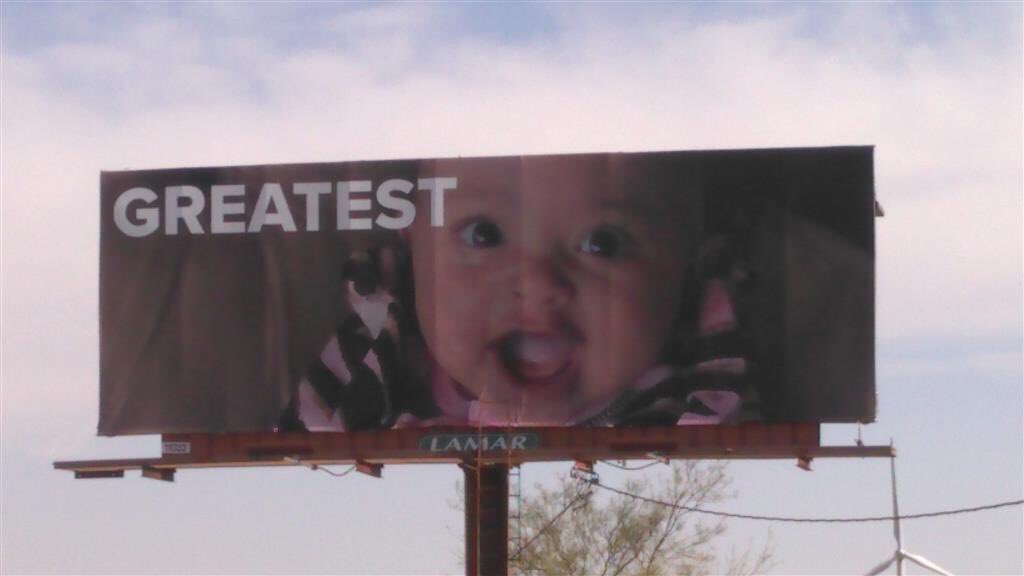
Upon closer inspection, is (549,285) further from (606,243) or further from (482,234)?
(482,234)

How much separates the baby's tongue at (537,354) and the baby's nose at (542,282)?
1.70 ft

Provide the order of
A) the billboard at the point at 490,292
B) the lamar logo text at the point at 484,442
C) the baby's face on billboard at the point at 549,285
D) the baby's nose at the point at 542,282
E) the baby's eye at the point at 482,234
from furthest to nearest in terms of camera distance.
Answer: the baby's eye at the point at 482,234, the baby's nose at the point at 542,282, the baby's face on billboard at the point at 549,285, the lamar logo text at the point at 484,442, the billboard at the point at 490,292

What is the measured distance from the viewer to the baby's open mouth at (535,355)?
32375 mm

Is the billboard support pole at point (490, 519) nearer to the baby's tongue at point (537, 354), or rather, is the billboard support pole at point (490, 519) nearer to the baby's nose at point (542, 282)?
the baby's tongue at point (537, 354)

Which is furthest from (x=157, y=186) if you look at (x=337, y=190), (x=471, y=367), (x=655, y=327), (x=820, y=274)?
(x=820, y=274)

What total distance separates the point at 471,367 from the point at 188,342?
447cm

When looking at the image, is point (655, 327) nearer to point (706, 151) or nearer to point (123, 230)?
point (706, 151)

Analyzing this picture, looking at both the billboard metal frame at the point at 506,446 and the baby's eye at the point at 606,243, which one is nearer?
the billboard metal frame at the point at 506,446

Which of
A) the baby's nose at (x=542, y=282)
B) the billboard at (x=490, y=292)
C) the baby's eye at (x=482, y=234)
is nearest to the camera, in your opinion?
the billboard at (x=490, y=292)

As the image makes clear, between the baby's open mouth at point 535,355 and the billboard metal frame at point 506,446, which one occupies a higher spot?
the baby's open mouth at point 535,355

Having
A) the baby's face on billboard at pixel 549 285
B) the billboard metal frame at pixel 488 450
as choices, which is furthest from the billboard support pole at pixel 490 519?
the baby's face on billboard at pixel 549 285

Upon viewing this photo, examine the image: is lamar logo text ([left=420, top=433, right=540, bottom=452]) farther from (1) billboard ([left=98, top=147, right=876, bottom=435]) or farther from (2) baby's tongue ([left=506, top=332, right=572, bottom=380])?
(2) baby's tongue ([left=506, top=332, right=572, bottom=380])

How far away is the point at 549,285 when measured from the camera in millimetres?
32562

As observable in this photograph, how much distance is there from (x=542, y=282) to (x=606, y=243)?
114 cm
